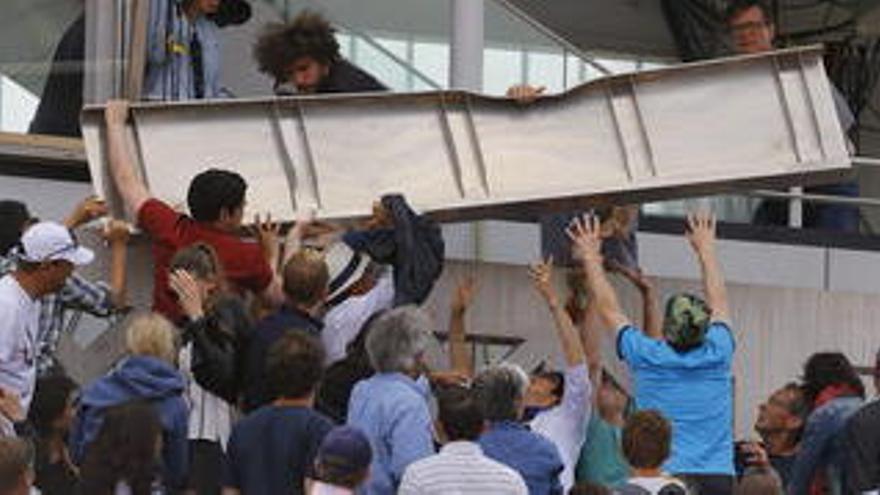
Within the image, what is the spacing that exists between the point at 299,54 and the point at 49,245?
332cm

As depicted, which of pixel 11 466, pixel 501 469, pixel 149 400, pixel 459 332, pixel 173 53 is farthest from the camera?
pixel 173 53

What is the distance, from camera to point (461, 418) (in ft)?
50.1

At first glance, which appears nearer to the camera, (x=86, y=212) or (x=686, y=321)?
(x=686, y=321)

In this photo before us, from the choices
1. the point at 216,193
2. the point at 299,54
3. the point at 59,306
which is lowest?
the point at 59,306

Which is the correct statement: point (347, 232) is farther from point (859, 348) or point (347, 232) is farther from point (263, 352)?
point (859, 348)

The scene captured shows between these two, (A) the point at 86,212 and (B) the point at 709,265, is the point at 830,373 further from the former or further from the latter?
(A) the point at 86,212

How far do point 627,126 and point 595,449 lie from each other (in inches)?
105

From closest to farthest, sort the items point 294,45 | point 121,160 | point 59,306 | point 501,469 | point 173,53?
point 501,469, point 59,306, point 121,160, point 294,45, point 173,53

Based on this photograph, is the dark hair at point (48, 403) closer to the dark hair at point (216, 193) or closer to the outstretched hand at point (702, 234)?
the dark hair at point (216, 193)

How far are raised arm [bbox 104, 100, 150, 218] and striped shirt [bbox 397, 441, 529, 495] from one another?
3812 millimetres

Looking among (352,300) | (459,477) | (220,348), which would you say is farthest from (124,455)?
(352,300)

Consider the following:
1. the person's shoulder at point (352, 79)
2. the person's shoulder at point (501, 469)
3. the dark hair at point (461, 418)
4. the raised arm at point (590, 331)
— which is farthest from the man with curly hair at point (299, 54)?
the person's shoulder at point (501, 469)

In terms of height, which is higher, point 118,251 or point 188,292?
point 118,251

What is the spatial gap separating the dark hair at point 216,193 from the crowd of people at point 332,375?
11 millimetres
